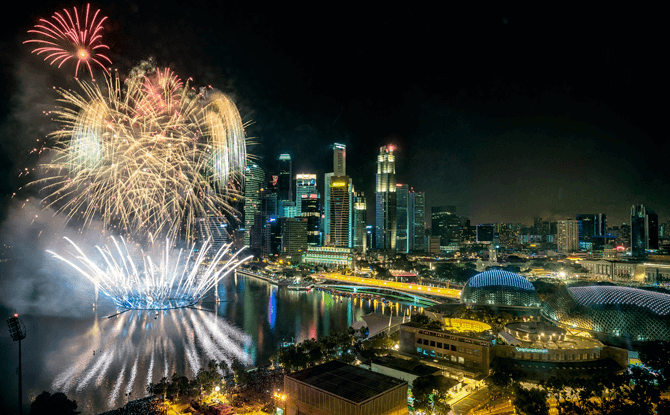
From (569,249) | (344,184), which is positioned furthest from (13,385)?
(569,249)

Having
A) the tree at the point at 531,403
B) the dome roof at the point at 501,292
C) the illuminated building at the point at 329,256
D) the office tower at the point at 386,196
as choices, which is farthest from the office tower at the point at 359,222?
the tree at the point at 531,403

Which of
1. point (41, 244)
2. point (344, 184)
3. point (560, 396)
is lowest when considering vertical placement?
point (560, 396)

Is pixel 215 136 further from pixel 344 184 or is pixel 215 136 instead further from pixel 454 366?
pixel 344 184

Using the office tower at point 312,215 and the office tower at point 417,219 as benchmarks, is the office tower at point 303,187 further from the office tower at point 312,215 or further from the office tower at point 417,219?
the office tower at point 417,219

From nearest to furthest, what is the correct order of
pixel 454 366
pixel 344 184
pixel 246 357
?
1. pixel 454 366
2. pixel 246 357
3. pixel 344 184

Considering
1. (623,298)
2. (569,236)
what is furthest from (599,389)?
(569,236)

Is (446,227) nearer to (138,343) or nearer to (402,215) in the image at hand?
(402,215)

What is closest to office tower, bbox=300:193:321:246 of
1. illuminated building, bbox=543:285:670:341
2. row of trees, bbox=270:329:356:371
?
row of trees, bbox=270:329:356:371
